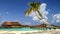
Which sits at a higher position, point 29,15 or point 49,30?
point 29,15

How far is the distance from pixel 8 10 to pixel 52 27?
0.67 metres

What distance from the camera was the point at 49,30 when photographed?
2.41 meters

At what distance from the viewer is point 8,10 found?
233cm

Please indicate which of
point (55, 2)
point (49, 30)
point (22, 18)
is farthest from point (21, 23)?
point (55, 2)

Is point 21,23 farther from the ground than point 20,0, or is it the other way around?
point 20,0

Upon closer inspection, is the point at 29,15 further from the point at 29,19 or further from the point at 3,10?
the point at 3,10

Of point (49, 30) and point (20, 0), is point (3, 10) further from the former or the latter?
point (49, 30)

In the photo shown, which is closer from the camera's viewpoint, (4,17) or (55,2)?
(4,17)

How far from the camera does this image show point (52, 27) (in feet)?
7.93

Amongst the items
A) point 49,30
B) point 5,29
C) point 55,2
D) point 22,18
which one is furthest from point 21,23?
point 55,2

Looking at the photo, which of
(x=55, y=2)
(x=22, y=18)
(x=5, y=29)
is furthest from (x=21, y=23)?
(x=55, y=2)

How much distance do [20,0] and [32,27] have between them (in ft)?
1.37

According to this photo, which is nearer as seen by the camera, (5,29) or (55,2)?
(5,29)

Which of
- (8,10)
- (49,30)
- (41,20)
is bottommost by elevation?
(49,30)
